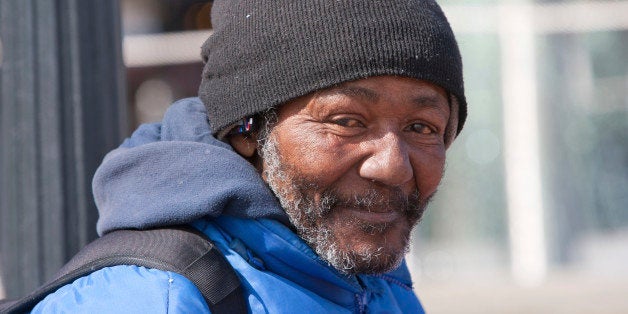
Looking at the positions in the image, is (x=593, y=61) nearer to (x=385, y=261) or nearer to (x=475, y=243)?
(x=475, y=243)

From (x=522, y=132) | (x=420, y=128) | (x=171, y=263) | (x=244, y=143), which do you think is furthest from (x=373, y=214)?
(x=522, y=132)

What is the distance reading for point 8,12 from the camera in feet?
7.20

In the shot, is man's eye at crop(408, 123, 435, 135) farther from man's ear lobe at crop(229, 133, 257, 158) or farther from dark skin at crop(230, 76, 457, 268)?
man's ear lobe at crop(229, 133, 257, 158)

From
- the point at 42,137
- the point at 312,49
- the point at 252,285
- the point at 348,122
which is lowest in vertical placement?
the point at 252,285

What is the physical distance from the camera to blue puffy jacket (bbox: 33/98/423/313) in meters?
1.77

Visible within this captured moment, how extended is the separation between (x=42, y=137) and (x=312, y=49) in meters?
0.72

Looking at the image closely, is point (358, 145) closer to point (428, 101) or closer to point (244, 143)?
point (428, 101)

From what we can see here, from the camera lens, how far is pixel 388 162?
1.90m

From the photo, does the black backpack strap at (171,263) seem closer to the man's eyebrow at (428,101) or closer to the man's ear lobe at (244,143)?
the man's ear lobe at (244,143)

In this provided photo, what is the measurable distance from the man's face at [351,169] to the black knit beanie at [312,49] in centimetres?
5

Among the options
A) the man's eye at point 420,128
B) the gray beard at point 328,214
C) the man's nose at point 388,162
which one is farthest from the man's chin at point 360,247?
the man's eye at point 420,128

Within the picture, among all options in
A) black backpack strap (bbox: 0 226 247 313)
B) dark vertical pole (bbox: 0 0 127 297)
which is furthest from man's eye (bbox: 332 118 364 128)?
dark vertical pole (bbox: 0 0 127 297)

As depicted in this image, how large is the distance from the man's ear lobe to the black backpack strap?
Result: 15.5 inches

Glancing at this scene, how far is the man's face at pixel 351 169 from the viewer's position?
193cm
